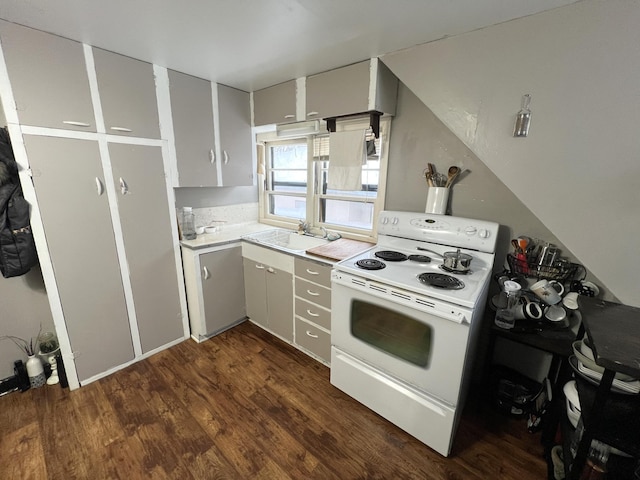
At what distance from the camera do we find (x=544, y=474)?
4.58 feet

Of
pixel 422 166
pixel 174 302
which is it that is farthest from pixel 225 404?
pixel 422 166

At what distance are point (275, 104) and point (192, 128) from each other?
738 millimetres

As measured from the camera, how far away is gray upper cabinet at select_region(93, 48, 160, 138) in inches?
69.0

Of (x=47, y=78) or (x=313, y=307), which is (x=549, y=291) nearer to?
(x=313, y=307)

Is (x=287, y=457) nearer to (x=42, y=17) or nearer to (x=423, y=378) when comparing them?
(x=423, y=378)

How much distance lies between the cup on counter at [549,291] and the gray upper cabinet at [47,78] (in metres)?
2.89

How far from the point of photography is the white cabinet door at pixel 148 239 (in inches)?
76.3

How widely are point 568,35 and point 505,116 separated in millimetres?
366

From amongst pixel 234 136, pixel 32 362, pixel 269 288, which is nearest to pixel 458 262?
pixel 269 288

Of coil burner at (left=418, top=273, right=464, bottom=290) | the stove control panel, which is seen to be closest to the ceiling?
the stove control panel

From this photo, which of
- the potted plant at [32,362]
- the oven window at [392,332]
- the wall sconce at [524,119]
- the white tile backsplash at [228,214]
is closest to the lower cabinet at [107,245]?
the potted plant at [32,362]

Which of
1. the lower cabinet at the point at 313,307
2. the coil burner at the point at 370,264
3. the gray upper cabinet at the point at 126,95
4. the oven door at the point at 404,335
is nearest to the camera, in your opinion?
the oven door at the point at 404,335

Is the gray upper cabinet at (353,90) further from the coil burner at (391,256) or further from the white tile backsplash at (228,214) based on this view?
the white tile backsplash at (228,214)

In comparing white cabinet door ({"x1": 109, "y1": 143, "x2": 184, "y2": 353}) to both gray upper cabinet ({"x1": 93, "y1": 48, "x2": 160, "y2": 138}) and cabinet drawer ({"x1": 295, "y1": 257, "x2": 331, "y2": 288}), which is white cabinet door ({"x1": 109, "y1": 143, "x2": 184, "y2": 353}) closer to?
gray upper cabinet ({"x1": 93, "y1": 48, "x2": 160, "y2": 138})
